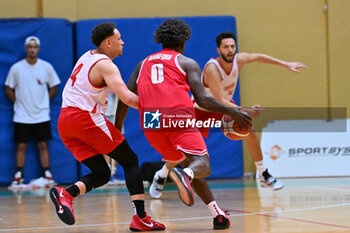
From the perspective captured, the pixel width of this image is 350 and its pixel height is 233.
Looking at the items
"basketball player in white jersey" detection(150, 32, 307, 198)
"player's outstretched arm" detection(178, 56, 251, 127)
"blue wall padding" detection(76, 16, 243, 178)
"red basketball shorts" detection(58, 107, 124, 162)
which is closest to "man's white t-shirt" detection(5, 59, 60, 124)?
"blue wall padding" detection(76, 16, 243, 178)

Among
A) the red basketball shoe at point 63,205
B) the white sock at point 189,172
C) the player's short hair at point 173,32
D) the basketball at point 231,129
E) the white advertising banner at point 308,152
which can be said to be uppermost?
the player's short hair at point 173,32

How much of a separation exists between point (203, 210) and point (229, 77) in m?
1.92

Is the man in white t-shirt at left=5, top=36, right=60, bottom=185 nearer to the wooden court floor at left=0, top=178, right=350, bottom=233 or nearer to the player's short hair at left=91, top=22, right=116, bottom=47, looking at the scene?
the wooden court floor at left=0, top=178, right=350, bottom=233

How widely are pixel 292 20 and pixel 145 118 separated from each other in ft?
23.6

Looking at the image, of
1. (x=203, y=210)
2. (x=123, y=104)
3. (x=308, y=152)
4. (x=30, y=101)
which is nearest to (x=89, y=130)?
(x=123, y=104)

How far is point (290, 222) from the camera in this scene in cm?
509

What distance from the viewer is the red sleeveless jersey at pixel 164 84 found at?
15.6 feet

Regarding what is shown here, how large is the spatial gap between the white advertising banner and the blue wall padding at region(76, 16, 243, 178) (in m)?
0.67

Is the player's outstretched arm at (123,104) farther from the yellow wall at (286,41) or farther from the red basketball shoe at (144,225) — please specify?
the yellow wall at (286,41)

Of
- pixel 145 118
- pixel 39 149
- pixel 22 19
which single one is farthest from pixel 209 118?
pixel 22 19

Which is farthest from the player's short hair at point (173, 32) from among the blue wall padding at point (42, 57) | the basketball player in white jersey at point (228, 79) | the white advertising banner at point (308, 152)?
the white advertising banner at point (308, 152)

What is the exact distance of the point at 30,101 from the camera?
9953 millimetres

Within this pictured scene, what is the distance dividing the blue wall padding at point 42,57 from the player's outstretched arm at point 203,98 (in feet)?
19.1

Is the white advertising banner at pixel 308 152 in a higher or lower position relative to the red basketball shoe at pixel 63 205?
lower
